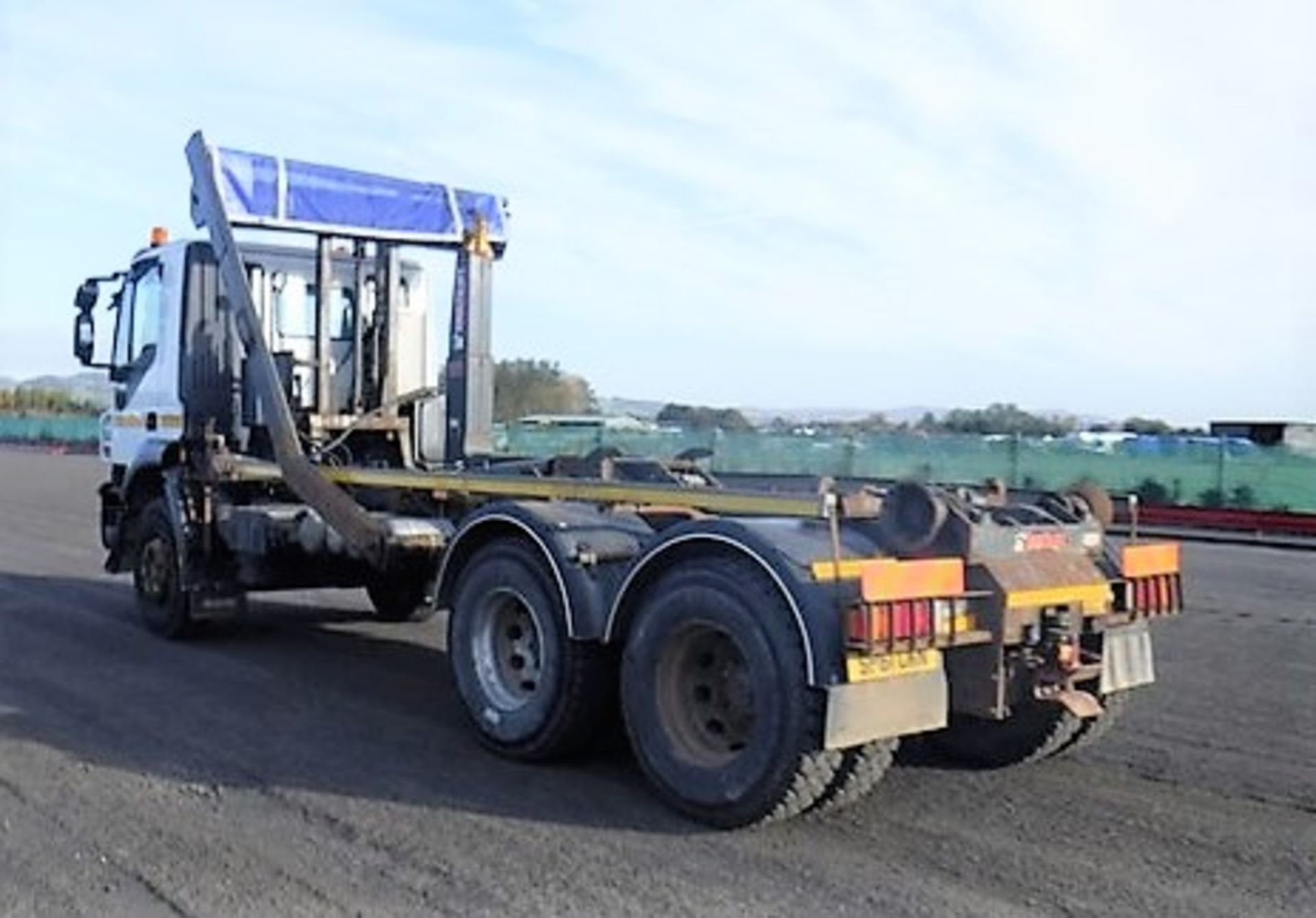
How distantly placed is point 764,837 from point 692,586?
1.07 m

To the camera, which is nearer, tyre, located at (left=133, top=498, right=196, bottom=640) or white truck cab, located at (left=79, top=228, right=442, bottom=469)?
tyre, located at (left=133, top=498, right=196, bottom=640)

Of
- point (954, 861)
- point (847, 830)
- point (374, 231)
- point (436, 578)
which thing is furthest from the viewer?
point (374, 231)

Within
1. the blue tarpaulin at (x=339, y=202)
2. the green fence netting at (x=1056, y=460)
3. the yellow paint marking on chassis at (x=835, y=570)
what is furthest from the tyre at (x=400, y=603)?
the green fence netting at (x=1056, y=460)

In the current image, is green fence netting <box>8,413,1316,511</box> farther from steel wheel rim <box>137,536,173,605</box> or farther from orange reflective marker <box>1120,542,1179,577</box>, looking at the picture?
orange reflective marker <box>1120,542,1179,577</box>

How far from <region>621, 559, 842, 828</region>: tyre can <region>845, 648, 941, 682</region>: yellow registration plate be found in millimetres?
193

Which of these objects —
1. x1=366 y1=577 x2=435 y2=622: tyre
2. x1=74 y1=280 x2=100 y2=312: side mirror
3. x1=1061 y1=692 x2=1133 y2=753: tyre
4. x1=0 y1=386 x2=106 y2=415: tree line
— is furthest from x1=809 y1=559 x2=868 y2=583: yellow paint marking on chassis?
x1=0 y1=386 x2=106 y2=415: tree line

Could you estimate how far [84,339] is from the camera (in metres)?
11.8

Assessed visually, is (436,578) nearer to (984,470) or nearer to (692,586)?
(692,586)

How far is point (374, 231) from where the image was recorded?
10.4 metres

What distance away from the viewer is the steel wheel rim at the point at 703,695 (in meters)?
5.88

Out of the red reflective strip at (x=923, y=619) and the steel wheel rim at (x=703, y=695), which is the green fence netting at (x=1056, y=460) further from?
the red reflective strip at (x=923, y=619)

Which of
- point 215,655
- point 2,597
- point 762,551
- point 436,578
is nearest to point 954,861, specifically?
point 762,551

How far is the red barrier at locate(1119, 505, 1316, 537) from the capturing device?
25109 mm

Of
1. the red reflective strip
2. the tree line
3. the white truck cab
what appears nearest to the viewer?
the red reflective strip
